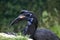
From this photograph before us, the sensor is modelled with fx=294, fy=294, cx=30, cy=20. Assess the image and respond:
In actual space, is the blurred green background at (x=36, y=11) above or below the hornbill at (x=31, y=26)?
above

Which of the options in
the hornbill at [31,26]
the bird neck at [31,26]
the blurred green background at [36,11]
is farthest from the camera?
the blurred green background at [36,11]

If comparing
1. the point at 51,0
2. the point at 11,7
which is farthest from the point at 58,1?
the point at 11,7

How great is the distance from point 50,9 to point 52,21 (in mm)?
529

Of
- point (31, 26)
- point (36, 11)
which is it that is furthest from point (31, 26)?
point (36, 11)

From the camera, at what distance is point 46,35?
7.73 metres

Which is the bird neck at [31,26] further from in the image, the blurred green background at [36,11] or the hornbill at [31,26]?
the blurred green background at [36,11]

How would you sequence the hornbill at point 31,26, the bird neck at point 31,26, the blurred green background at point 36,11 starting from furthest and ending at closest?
the blurred green background at point 36,11
the bird neck at point 31,26
the hornbill at point 31,26

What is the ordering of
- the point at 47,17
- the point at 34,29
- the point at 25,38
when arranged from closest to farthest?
the point at 25,38 → the point at 34,29 → the point at 47,17

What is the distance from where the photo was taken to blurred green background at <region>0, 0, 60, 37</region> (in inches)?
456

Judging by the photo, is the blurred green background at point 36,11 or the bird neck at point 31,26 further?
the blurred green background at point 36,11

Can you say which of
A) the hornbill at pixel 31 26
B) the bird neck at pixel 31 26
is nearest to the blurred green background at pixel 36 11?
the hornbill at pixel 31 26

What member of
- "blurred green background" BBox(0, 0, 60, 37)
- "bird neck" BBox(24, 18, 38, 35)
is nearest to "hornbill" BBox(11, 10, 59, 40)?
"bird neck" BBox(24, 18, 38, 35)

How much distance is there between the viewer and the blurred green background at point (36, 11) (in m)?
11.6

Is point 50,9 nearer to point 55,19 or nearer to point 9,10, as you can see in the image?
point 55,19
